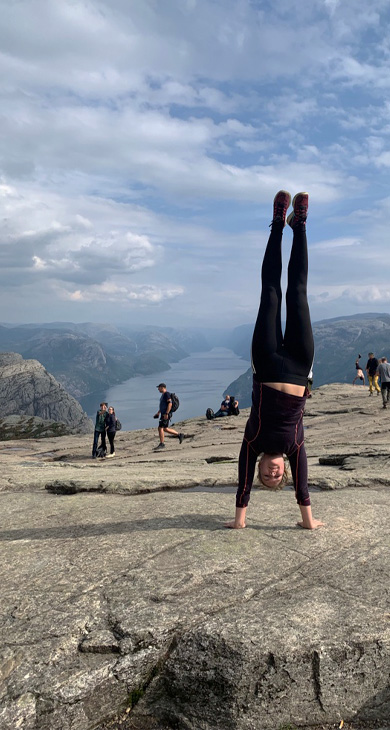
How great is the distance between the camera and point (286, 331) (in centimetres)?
691

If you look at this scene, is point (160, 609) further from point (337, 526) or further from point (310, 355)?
point (310, 355)

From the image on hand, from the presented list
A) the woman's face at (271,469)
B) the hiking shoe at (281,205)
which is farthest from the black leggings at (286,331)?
the woman's face at (271,469)

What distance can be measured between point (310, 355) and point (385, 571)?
3144 mm

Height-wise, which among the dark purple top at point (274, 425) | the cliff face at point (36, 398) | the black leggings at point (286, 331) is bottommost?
the cliff face at point (36, 398)

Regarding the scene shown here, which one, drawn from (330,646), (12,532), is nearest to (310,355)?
(330,646)

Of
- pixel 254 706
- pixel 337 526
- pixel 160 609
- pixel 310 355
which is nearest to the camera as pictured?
pixel 254 706

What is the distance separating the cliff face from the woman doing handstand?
171 metres

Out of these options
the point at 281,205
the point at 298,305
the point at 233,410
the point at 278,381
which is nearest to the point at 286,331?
the point at 298,305

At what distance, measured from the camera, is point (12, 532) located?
7.49m

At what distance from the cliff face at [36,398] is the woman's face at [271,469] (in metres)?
A: 171

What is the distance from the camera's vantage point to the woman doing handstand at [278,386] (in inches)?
258

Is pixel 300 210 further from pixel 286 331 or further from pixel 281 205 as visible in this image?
pixel 286 331

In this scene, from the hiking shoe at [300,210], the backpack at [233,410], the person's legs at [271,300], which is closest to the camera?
the person's legs at [271,300]

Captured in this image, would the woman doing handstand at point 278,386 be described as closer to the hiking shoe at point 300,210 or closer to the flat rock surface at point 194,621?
the hiking shoe at point 300,210
